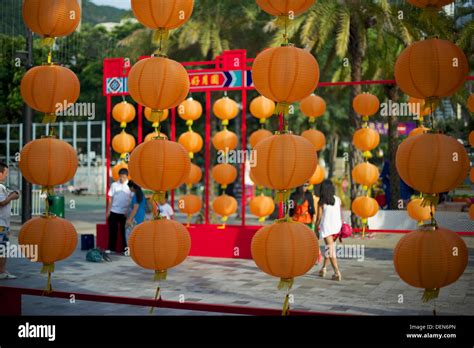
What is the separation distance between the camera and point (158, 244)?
18.2 ft

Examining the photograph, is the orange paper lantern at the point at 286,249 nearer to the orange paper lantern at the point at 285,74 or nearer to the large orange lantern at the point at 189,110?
the orange paper lantern at the point at 285,74

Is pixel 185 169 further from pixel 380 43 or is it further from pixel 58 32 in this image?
pixel 380 43

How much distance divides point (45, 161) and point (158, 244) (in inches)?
57.3

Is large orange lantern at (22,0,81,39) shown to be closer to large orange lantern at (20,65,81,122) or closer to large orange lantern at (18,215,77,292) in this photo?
large orange lantern at (20,65,81,122)

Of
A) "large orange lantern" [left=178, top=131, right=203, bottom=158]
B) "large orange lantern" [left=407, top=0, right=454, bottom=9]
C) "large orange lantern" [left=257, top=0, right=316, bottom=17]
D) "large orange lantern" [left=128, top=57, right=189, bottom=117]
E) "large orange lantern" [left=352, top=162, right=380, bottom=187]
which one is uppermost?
"large orange lantern" [left=257, top=0, right=316, bottom=17]

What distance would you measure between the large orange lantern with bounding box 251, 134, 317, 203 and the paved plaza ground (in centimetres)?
288

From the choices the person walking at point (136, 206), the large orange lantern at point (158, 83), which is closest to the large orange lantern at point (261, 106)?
the person walking at point (136, 206)

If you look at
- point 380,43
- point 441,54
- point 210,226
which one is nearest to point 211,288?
point 210,226

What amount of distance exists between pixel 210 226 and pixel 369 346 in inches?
319

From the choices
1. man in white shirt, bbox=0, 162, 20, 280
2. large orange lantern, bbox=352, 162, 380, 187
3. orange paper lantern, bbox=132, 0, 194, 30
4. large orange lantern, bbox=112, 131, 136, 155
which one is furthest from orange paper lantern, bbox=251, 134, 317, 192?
large orange lantern, bbox=112, 131, 136, 155

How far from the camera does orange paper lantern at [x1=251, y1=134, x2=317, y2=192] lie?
5176 mm

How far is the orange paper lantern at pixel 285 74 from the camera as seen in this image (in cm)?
527

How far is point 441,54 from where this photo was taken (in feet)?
16.3

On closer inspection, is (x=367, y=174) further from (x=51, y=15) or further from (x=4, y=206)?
(x=51, y=15)
